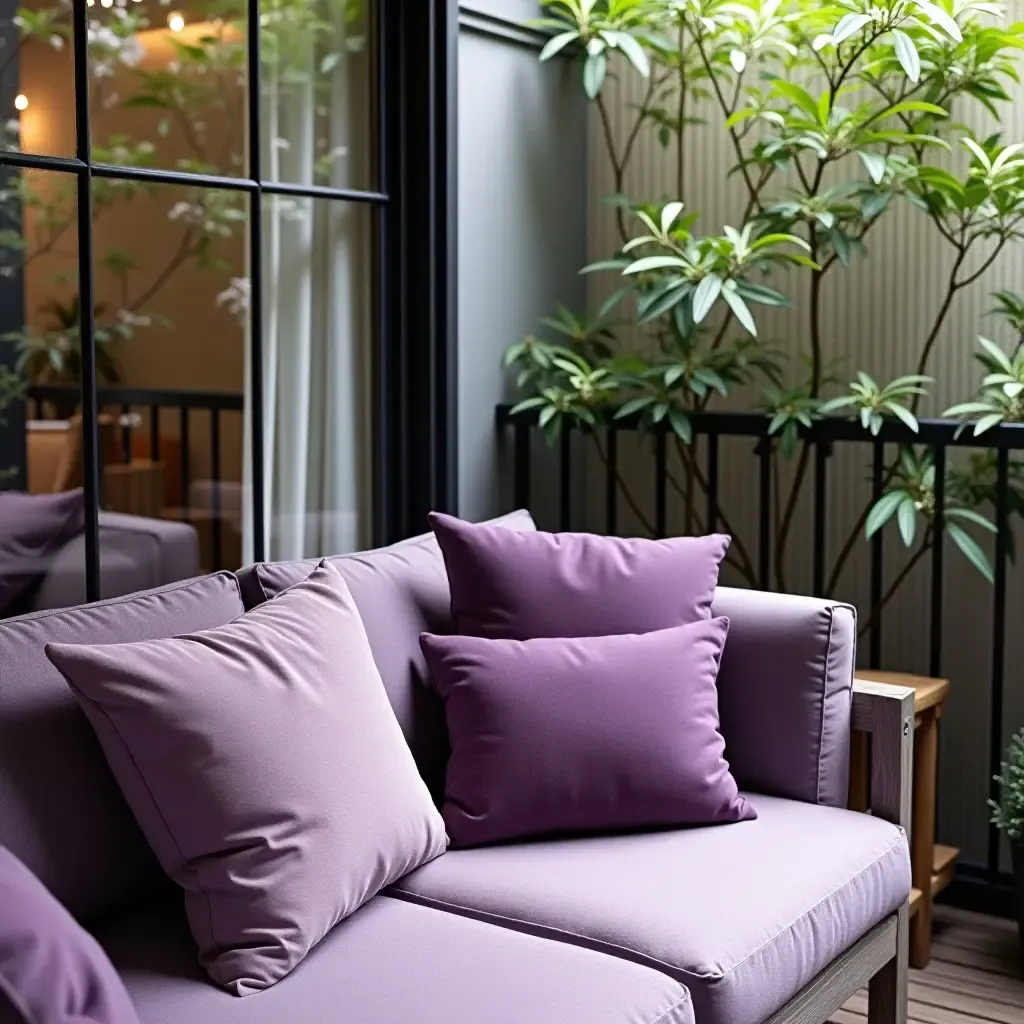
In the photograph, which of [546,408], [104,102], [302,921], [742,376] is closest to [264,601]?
[302,921]

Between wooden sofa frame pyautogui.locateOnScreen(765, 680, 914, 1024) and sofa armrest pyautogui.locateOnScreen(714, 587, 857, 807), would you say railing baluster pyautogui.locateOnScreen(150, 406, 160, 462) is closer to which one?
sofa armrest pyautogui.locateOnScreen(714, 587, 857, 807)

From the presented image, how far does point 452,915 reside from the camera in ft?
6.19

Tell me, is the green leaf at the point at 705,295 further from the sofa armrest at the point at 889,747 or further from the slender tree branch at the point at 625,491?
the sofa armrest at the point at 889,747

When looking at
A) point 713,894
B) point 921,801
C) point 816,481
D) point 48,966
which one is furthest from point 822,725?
point 48,966

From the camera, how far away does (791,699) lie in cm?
234

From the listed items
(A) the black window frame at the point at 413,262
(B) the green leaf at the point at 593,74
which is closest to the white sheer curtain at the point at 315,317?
(A) the black window frame at the point at 413,262

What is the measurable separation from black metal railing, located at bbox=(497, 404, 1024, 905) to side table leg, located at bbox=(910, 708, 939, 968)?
231mm

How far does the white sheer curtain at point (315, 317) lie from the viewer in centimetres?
280

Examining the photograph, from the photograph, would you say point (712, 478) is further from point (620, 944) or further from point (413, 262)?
point (620, 944)

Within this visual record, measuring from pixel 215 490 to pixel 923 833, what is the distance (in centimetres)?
156

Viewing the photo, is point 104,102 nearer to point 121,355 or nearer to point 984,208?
point 121,355

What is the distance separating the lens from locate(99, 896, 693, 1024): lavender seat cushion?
158 centimetres

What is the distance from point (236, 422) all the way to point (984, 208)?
1610 mm

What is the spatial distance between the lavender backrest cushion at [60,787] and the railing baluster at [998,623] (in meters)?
1.83
